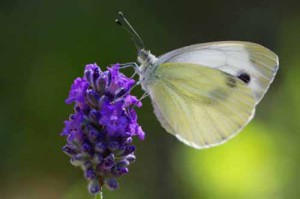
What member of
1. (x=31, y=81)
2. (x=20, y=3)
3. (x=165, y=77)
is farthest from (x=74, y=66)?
(x=165, y=77)

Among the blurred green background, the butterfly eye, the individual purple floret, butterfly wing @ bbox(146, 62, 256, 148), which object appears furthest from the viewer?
the blurred green background

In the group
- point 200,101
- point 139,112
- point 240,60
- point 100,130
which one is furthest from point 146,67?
point 139,112

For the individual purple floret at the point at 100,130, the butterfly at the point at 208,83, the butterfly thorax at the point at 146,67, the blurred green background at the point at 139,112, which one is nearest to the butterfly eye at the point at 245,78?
the butterfly at the point at 208,83

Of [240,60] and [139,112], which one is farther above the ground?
[139,112]

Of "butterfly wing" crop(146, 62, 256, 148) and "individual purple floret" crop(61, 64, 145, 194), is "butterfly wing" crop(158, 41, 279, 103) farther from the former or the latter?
"individual purple floret" crop(61, 64, 145, 194)

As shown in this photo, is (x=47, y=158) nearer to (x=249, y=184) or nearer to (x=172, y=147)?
(x=172, y=147)

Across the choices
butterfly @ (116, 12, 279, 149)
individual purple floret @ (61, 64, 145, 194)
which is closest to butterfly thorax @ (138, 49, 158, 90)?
butterfly @ (116, 12, 279, 149)

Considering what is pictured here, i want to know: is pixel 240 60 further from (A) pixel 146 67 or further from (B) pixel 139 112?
(B) pixel 139 112
